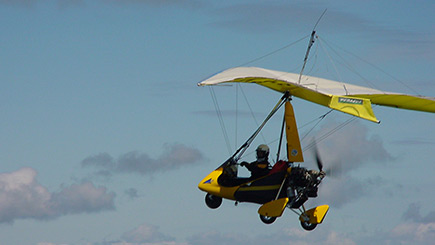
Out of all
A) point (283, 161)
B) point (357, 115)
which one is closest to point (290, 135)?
point (283, 161)

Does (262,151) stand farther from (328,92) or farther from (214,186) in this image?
(328,92)

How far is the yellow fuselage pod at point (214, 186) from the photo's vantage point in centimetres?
5606

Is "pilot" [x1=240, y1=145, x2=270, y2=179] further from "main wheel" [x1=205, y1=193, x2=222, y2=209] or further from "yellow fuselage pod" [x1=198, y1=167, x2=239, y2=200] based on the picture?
"main wheel" [x1=205, y1=193, x2=222, y2=209]

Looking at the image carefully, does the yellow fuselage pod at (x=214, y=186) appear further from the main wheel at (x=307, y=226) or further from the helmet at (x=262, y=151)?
the main wheel at (x=307, y=226)

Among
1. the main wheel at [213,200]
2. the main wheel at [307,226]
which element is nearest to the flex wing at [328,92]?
the main wheel at [307,226]

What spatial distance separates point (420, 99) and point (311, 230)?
8.19 meters

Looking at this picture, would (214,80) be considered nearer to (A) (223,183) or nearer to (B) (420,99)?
(A) (223,183)

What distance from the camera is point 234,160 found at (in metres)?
56.2

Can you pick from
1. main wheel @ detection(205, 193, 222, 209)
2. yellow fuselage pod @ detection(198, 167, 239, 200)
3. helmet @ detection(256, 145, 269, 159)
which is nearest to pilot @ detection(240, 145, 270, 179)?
helmet @ detection(256, 145, 269, 159)

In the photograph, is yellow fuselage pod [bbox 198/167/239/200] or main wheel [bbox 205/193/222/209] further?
main wheel [bbox 205/193/222/209]

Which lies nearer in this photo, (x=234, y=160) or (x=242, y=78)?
(x=242, y=78)

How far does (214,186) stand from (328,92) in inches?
271

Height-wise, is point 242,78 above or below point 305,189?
above

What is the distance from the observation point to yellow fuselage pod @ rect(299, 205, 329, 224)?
5475cm
